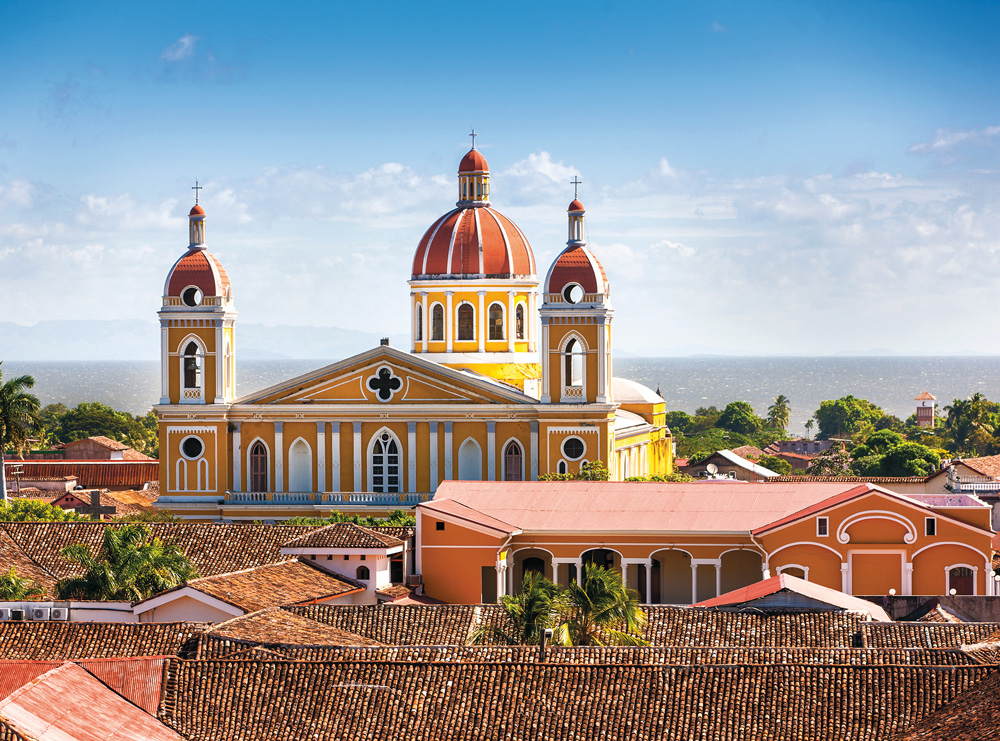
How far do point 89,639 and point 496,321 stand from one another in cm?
3135

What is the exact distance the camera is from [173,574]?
1483 inches

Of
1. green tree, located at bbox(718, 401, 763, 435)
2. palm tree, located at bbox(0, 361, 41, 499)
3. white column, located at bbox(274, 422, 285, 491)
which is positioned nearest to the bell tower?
white column, located at bbox(274, 422, 285, 491)

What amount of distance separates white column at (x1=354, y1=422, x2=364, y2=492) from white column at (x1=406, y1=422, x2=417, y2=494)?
1.56m

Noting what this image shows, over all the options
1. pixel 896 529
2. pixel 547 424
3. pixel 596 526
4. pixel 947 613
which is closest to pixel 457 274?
pixel 547 424

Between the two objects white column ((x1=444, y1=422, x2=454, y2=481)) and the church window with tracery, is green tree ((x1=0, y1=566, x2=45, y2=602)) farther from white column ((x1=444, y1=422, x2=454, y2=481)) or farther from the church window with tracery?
the church window with tracery

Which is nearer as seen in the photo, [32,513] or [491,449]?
[32,513]

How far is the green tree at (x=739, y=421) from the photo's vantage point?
134375 mm

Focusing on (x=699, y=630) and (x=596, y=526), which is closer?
(x=699, y=630)

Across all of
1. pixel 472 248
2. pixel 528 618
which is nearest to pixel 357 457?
pixel 472 248

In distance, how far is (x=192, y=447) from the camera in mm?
58094

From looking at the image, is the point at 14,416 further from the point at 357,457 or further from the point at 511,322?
the point at 511,322

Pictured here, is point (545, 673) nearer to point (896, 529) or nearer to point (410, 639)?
point (410, 639)

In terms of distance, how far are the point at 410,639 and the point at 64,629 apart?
249 inches

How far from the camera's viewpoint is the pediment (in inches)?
2226
